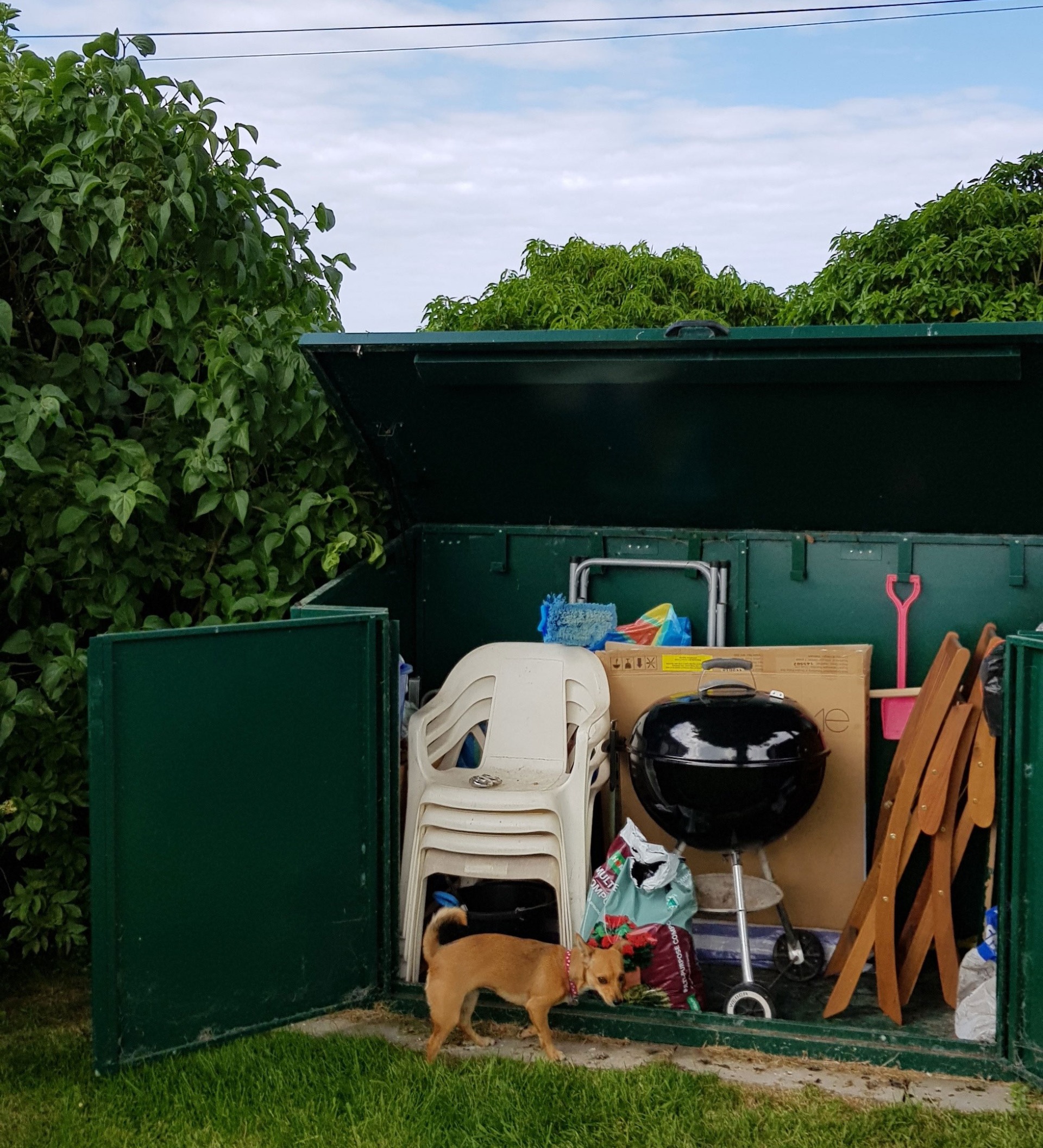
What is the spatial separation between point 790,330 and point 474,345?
1076 mm

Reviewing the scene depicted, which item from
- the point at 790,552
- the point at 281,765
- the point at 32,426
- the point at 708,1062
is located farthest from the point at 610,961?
the point at 32,426

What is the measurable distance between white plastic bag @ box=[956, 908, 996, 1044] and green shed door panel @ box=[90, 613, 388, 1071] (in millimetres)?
1898

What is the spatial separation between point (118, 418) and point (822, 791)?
301 centimetres

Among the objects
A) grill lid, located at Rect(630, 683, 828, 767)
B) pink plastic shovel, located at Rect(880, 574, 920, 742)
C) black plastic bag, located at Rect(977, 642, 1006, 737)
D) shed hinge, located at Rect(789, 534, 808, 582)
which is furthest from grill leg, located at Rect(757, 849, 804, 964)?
shed hinge, located at Rect(789, 534, 808, 582)

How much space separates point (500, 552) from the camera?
17.7 ft

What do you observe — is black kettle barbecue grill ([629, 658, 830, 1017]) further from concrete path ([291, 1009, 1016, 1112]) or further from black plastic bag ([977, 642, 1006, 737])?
black plastic bag ([977, 642, 1006, 737])

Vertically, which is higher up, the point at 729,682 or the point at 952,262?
the point at 952,262

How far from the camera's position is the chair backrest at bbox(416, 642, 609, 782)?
4.69 m

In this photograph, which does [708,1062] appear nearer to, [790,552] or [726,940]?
[726,940]

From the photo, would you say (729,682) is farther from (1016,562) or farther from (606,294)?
(606,294)

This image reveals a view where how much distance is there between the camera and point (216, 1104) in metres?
3.52

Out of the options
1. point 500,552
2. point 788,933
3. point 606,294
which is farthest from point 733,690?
point 606,294

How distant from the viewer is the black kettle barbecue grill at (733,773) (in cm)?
Answer: 400

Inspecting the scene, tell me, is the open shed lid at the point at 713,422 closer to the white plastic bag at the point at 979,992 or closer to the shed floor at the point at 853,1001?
the white plastic bag at the point at 979,992
